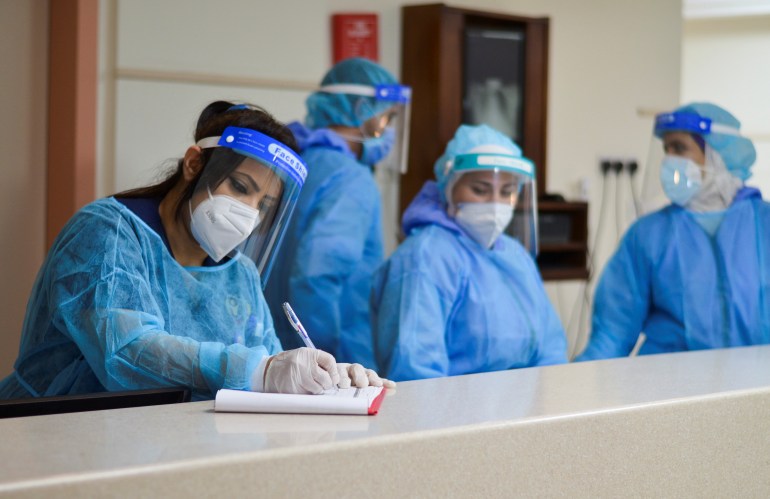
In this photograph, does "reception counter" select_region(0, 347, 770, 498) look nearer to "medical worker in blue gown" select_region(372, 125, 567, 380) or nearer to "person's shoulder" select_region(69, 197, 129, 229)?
"person's shoulder" select_region(69, 197, 129, 229)

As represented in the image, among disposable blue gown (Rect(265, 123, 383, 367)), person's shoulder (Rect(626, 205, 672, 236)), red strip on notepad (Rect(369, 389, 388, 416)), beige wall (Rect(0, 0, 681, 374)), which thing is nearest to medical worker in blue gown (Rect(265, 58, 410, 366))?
disposable blue gown (Rect(265, 123, 383, 367))

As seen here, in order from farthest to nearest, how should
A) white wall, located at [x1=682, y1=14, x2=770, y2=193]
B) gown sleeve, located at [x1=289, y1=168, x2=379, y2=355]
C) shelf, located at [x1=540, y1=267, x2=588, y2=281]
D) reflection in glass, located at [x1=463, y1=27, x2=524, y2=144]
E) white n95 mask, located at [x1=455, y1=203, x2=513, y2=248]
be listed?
white wall, located at [x1=682, y1=14, x2=770, y2=193]
shelf, located at [x1=540, y1=267, x2=588, y2=281]
reflection in glass, located at [x1=463, y1=27, x2=524, y2=144]
gown sleeve, located at [x1=289, y1=168, x2=379, y2=355]
white n95 mask, located at [x1=455, y1=203, x2=513, y2=248]

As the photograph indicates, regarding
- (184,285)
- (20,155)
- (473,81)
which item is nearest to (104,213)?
(184,285)

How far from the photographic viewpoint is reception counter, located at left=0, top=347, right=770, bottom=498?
42.7 inches

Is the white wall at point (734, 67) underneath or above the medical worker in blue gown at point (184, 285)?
above

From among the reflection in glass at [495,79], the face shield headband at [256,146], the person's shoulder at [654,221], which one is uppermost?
the reflection in glass at [495,79]

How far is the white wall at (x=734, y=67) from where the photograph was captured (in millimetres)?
6375

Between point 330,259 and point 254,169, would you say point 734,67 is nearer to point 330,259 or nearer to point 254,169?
point 330,259

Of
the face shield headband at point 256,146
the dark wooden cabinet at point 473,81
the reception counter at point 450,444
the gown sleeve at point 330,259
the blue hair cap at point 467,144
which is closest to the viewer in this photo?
the reception counter at point 450,444

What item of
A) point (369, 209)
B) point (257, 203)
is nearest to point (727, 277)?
point (369, 209)

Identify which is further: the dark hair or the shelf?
the shelf

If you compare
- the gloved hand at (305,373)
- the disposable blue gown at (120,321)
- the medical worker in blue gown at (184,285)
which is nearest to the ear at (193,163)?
the medical worker in blue gown at (184,285)

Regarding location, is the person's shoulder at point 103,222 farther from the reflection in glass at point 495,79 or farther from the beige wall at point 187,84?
the reflection in glass at point 495,79

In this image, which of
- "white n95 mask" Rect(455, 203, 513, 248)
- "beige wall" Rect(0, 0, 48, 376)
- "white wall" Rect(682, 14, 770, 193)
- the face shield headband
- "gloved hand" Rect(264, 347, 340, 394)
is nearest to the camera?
"gloved hand" Rect(264, 347, 340, 394)
